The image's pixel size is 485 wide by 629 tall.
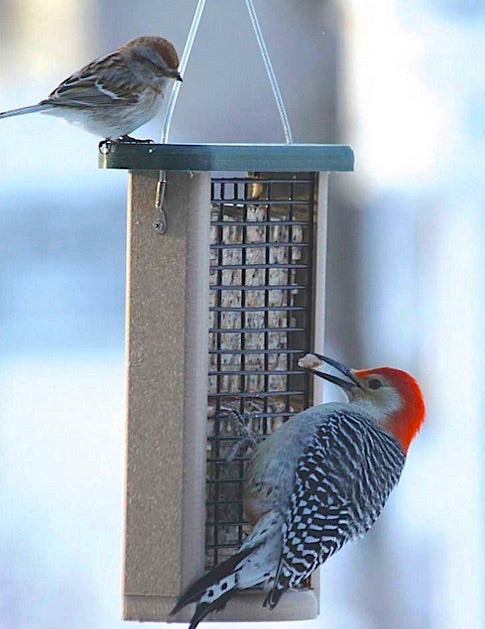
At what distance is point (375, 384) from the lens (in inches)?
127

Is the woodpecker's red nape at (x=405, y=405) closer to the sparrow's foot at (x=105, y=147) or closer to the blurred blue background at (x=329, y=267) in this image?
the sparrow's foot at (x=105, y=147)

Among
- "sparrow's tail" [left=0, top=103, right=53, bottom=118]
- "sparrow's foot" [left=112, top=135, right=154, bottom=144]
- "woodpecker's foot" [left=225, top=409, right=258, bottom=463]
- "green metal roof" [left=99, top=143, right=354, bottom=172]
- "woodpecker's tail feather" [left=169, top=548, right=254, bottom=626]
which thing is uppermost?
"sparrow's tail" [left=0, top=103, right=53, bottom=118]

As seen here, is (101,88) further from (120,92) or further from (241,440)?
(241,440)

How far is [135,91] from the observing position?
300 centimetres

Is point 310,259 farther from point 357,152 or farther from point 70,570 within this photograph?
point 70,570

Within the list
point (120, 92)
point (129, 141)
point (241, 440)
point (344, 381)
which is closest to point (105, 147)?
point (129, 141)

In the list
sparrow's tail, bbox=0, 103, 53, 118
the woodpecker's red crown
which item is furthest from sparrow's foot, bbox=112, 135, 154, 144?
the woodpecker's red crown

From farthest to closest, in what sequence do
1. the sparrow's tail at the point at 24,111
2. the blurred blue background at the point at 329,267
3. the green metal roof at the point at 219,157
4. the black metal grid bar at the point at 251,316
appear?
1. the blurred blue background at the point at 329,267
2. the black metal grid bar at the point at 251,316
3. the sparrow's tail at the point at 24,111
4. the green metal roof at the point at 219,157

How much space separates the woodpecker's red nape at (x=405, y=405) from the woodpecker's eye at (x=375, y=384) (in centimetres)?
2

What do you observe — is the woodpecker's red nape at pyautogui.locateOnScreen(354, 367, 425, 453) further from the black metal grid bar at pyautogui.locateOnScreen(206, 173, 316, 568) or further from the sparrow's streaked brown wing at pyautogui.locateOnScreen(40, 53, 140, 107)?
the sparrow's streaked brown wing at pyautogui.locateOnScreen(40, 53, 140, 107)

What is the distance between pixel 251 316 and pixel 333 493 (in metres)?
0.49

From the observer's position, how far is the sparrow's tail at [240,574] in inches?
111

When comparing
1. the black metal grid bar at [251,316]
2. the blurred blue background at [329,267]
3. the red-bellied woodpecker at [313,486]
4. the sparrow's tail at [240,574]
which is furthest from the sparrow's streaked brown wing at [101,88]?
the blurred blue background at [329,267]

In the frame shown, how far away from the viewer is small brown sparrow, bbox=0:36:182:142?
297 cm
